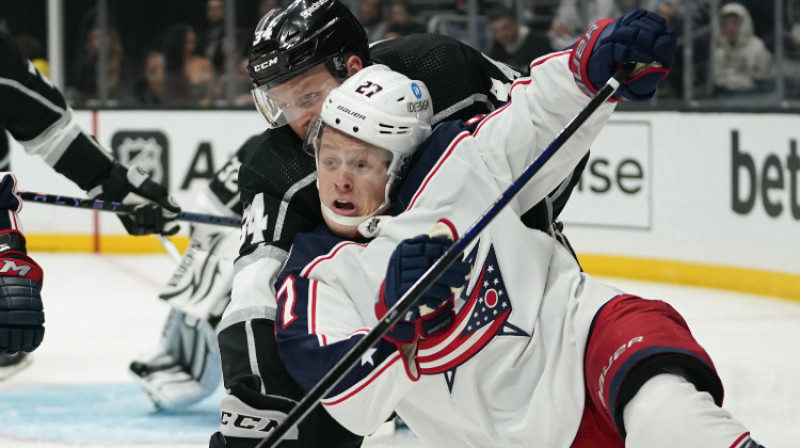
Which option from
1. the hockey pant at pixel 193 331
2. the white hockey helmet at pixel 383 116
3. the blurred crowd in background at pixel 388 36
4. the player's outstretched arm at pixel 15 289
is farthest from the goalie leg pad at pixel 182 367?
the blurred crowd in background at pixel 388 36

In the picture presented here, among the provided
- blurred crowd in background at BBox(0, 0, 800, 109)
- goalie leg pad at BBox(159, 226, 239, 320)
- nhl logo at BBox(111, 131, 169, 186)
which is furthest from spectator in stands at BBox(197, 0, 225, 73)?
goalie leg pad at BBox(159, 226, 239, 320)

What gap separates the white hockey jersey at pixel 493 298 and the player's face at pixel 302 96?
14.0 inches

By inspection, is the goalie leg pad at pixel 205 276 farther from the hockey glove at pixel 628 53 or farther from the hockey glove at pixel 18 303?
the hockey glove at pixel 628 53

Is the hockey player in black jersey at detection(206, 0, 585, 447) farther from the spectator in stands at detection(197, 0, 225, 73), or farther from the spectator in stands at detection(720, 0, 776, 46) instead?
the spectator in stands at detection(197, 0, 225, 73)

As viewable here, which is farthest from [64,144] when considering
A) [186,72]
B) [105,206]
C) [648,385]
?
[186,72]

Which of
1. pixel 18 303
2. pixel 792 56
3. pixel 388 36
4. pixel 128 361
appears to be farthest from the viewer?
pixel 388 36

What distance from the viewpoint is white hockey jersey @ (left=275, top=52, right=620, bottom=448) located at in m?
2.19

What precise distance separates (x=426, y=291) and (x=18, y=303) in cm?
109

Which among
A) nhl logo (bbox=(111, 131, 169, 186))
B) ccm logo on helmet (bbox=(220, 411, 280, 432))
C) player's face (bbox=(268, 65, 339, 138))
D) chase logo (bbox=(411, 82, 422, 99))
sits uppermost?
Answer: chase logo (bbox=(411, 82, 422, 99))

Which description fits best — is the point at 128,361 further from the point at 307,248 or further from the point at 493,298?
the point at 493,298

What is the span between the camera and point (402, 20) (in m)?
6.75

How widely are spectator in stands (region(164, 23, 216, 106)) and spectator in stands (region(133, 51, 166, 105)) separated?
3cm

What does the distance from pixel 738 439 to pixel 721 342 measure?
9.62 ft

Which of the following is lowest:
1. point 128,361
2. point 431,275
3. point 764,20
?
point 128,361
